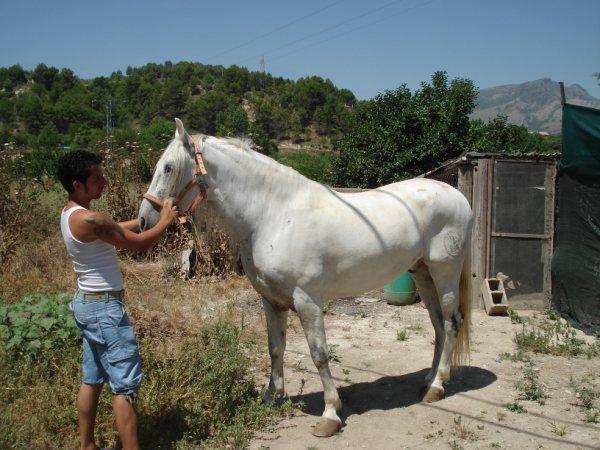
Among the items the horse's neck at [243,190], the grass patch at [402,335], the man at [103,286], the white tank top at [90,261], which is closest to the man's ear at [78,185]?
the man at [103,286]

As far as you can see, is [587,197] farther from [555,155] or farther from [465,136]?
[465,136]

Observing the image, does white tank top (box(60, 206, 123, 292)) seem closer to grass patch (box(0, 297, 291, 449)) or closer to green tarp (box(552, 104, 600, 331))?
grass patch (box(0, 297, 291, 449))

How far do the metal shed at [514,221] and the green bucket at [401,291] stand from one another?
0.84 metres

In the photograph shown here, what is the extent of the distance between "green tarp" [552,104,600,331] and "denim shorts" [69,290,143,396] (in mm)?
5231

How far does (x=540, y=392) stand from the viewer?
13.0 feet

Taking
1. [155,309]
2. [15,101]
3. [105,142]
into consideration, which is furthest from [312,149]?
[155,309]

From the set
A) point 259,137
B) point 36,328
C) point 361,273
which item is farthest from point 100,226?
point 259,137

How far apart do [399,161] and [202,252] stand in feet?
32.7

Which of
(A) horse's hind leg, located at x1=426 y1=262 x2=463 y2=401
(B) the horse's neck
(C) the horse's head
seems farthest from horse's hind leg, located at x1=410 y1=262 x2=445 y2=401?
(C) the horse's head

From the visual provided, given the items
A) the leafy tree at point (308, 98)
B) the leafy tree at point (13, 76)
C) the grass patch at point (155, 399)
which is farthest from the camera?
the leafy tree at point (13, 76)

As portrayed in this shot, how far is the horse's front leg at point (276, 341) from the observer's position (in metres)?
3.66

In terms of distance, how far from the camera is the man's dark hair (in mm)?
2623

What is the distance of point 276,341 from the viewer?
12.2ft

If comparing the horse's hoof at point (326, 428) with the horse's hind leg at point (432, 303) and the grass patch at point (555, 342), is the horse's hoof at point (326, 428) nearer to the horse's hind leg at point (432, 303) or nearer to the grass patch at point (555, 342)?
the horse's hind leg at point (432, 303)
